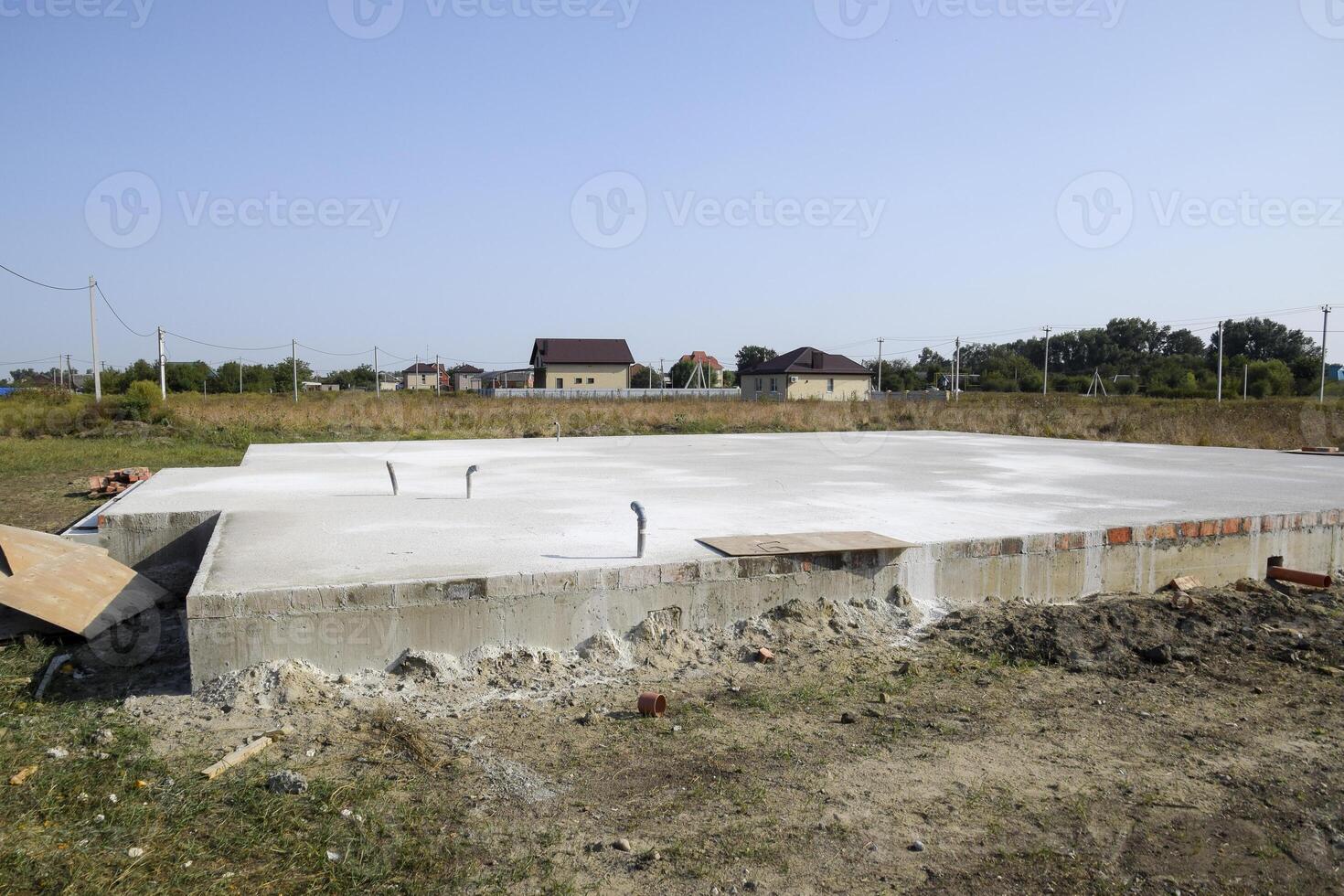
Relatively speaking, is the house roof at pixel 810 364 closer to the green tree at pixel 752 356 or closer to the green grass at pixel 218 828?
the green tree at pixel 752 356

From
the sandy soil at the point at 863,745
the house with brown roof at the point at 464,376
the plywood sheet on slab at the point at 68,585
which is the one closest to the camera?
the sandy soil at the point at 863,745

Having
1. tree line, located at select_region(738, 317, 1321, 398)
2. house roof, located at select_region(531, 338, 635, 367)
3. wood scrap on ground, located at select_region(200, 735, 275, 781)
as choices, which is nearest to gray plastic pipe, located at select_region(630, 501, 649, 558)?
wood scrap on ground, located at select_region(200, 735, 275, 781)

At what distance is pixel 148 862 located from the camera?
272cm

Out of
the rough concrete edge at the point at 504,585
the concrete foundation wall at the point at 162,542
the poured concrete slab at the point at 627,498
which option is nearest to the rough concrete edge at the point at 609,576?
the rough concrete edge at the point at 504,585

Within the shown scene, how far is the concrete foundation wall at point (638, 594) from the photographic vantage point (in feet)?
13.9

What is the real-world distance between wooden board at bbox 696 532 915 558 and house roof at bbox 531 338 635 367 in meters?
59.9

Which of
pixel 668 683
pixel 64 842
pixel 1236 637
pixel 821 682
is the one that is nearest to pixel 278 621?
pixel 64 842

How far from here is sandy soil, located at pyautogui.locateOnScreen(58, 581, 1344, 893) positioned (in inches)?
113

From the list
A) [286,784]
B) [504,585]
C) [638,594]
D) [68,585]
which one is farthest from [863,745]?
[68,585]

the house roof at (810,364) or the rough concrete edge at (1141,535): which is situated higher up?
the house roof at (810,364)

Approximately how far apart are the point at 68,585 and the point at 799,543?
170 inches

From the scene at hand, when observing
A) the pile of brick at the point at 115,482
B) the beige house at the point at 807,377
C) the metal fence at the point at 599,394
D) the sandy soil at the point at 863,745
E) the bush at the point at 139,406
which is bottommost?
the sandy soil at the point at 863,745

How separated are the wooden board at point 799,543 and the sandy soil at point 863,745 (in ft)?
1.22

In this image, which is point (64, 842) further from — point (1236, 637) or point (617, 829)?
point (1236, 637)
